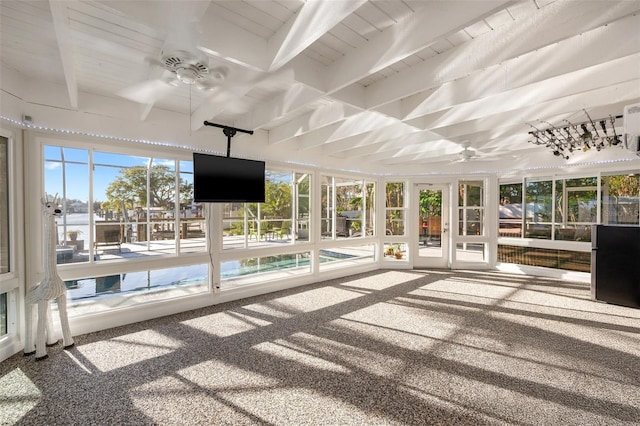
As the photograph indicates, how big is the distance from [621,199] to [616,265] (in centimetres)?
177

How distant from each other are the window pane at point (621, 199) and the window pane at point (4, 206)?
899cm

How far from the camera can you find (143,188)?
4395mm

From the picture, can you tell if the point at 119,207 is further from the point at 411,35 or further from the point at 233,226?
the point at 411,35

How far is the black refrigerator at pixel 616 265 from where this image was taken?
14.3 feet

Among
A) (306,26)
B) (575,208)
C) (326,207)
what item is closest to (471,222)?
(575,208)

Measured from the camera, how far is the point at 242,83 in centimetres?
280

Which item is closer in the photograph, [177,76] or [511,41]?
[511,41]

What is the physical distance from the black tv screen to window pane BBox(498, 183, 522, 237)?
19.0 feet

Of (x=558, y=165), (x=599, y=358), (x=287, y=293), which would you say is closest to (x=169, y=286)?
(x=287, y=293)

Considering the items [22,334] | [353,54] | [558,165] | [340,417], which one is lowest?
[340,417]

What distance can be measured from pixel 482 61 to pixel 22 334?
505cm

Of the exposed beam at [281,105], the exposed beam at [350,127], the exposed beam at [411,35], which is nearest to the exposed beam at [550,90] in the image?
the exposed beam at [350,127]

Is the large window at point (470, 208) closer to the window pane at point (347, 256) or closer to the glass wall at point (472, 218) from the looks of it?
the glass wall at point (472, 218)

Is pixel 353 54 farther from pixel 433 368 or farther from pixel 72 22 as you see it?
pixel 433 368
